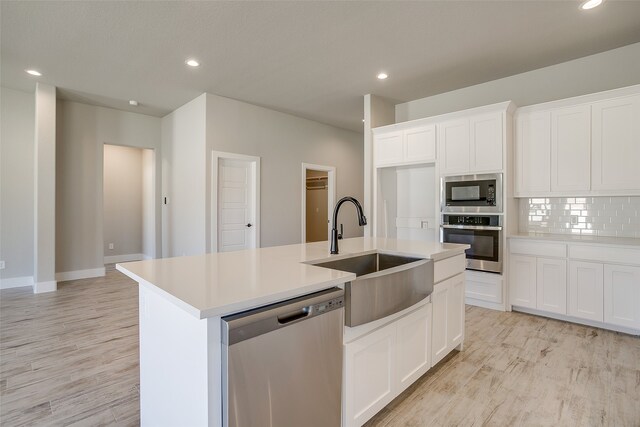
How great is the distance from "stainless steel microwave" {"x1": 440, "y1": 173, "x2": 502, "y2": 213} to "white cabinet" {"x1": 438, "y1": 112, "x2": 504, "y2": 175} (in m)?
0.10

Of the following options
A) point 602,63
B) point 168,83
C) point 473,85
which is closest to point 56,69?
point 168,83

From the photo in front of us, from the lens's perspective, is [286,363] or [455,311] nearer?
[286,363]

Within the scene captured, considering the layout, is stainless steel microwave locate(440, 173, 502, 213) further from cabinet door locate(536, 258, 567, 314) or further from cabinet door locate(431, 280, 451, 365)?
cabinet door locate(431, 280, 451, 365)

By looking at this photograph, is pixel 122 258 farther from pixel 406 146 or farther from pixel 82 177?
pixel 406 146

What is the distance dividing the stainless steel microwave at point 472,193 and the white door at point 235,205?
10.1 feet

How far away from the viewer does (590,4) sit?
2604mm

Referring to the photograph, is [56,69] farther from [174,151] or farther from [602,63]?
[602,63]

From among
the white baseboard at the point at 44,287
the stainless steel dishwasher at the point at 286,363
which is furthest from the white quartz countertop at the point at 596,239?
the white baseboard at the point at 44,287

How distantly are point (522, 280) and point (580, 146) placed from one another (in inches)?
60.7

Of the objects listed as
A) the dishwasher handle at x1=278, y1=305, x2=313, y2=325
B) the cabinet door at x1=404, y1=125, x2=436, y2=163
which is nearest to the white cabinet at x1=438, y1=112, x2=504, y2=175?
the cabinet door at x1=404, y1=125, x2=436, y2=163

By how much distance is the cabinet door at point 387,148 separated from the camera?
450 cm

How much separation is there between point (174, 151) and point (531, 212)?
5645 mm

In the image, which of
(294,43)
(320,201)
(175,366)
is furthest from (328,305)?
(320,201)

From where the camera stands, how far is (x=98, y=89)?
4.56 m
